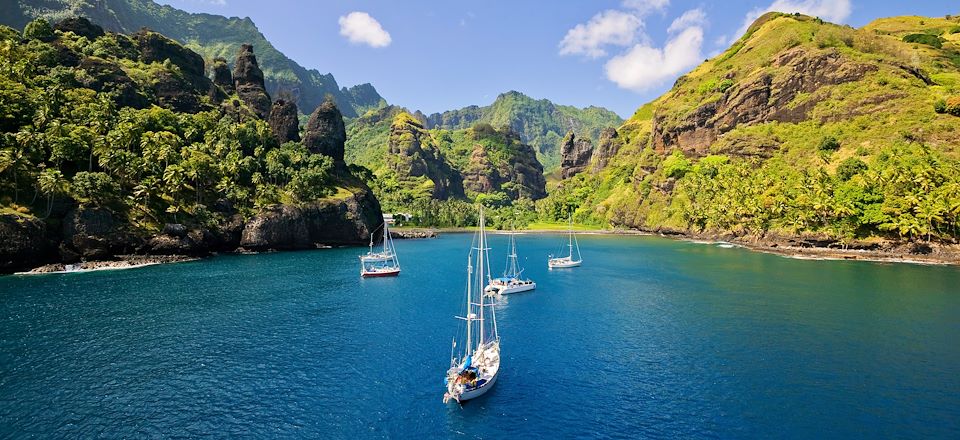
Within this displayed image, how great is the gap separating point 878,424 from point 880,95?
214576 mm

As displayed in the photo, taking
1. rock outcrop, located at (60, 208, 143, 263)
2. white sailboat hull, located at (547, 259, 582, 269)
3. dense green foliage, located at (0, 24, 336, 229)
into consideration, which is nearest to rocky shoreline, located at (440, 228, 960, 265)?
white sailboat hull, located at (547, 259, 582, 269)

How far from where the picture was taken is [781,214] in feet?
555

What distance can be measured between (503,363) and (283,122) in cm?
17790

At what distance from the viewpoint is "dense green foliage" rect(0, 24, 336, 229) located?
346 feet

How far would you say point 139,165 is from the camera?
121 meters

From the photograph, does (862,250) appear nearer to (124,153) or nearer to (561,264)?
(561,264)

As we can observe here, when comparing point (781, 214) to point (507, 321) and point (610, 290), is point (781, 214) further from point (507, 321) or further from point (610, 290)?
point (507, 321)

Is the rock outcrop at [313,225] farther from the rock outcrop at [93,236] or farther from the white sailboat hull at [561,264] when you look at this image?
the white sailboat hull at [561,264]

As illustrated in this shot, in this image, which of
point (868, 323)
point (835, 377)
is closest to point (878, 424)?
point (835, 377)

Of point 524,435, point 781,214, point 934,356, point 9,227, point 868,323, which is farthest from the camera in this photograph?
point 781,214

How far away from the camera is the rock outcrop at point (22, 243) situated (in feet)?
Answer: 301

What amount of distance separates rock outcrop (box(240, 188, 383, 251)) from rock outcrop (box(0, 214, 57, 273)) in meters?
49.7

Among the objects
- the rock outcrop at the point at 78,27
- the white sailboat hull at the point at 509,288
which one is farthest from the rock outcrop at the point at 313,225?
the rock outcrop at the point at 78,27

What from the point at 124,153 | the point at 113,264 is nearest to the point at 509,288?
the point at 113,264
